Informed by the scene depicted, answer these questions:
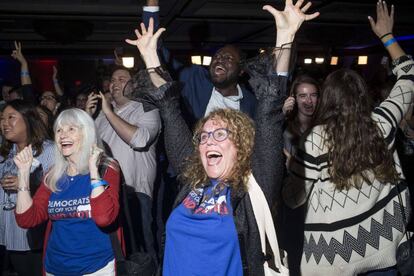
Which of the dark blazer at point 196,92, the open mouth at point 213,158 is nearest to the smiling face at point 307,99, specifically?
the dark blazer at point 196,92

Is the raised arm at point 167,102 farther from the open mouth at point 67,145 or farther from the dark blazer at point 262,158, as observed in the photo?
the open mouth at point 67,145

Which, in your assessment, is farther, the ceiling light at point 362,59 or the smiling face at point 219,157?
the ceiling light at point 362,59

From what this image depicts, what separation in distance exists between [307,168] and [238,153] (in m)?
0.61

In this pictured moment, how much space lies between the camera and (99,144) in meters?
2.37

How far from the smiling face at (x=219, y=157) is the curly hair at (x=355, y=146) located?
63 cm

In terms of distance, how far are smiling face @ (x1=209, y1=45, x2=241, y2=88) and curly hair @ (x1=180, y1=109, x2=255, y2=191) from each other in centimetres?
144

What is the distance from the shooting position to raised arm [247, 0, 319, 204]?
1.45m

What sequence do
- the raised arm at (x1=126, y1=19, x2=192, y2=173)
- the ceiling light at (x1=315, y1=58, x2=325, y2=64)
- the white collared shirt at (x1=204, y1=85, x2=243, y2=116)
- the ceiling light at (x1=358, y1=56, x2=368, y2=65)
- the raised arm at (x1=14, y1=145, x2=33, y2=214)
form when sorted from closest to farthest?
the raised arm at (x1=126, y1=19, x2=192, y2=173)
the raised arm at (x1=14, y1=145, x2=33, y2=214)
the white collared shirt at (x1=204, y1=85, x2=243, y2=116)
the ceiling light at (x1=358, y1=56, x2=368, y2=65)
the ceiling light at (x1=315, y1=58, x2=325, y2=64)

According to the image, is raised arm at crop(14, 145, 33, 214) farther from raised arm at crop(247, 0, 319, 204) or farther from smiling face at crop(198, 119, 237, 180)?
raised arm at crop(247, 0, 319, 204)

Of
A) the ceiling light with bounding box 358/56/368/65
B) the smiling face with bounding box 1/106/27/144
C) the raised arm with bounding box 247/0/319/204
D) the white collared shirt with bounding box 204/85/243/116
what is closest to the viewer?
→ the raised arm with bounding box 247/0/319/204

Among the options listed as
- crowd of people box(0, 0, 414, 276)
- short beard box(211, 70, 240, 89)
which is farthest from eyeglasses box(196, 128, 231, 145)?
short beard box(211, 70, 240, 89)

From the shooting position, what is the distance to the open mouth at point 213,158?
5.60ft

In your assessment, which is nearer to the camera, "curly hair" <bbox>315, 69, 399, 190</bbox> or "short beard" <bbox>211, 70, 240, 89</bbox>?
"curly hair" <bbox>315, 69, 399, 190</bbox>

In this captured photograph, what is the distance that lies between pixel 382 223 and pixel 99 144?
1.61 meters
